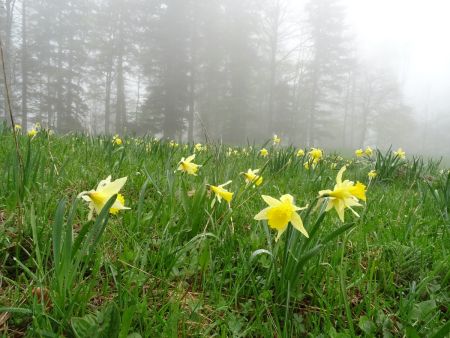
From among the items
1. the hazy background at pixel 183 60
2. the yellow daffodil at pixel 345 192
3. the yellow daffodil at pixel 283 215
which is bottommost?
the yellow daffodil at pixel 283 215

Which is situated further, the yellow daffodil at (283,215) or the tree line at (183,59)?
the tree line at (183,59)

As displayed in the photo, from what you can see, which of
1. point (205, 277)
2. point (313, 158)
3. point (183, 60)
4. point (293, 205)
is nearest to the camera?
point (293, 205)

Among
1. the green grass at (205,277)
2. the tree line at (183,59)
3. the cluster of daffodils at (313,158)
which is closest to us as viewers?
the green grass at (205,277)

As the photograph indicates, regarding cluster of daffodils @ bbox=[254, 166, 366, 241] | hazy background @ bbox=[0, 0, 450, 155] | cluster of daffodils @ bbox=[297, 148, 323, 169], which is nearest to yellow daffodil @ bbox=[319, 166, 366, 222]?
cluster of daffodils @ bbox=[254, 166, 366, 241]

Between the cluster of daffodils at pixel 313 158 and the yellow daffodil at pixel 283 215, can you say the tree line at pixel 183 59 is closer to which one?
the cluster of daffodils at pixel 313 158

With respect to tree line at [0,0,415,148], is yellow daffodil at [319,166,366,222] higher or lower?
lower

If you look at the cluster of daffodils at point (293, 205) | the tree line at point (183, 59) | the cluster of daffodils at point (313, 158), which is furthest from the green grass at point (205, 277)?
the tree line at point (183, 59)

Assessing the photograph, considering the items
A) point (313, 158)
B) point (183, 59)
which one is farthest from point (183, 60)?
point (313, 158)

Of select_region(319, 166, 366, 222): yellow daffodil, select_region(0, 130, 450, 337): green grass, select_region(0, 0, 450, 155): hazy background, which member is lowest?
select_region(0, 130, 450, 337): green grass

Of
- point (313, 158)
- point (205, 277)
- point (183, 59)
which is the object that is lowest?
point (205, 277)

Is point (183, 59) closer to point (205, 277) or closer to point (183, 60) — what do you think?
point (183, 60)

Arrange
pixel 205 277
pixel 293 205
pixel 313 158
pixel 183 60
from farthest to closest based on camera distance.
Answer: pixel 183 60
pixel 313 158
pixel 205 277
pixel 293 205

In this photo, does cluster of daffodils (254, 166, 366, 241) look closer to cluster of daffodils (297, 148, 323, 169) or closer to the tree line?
cluster of daffodils (297, 148, 323, 169)

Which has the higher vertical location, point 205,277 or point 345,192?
point 345,192
